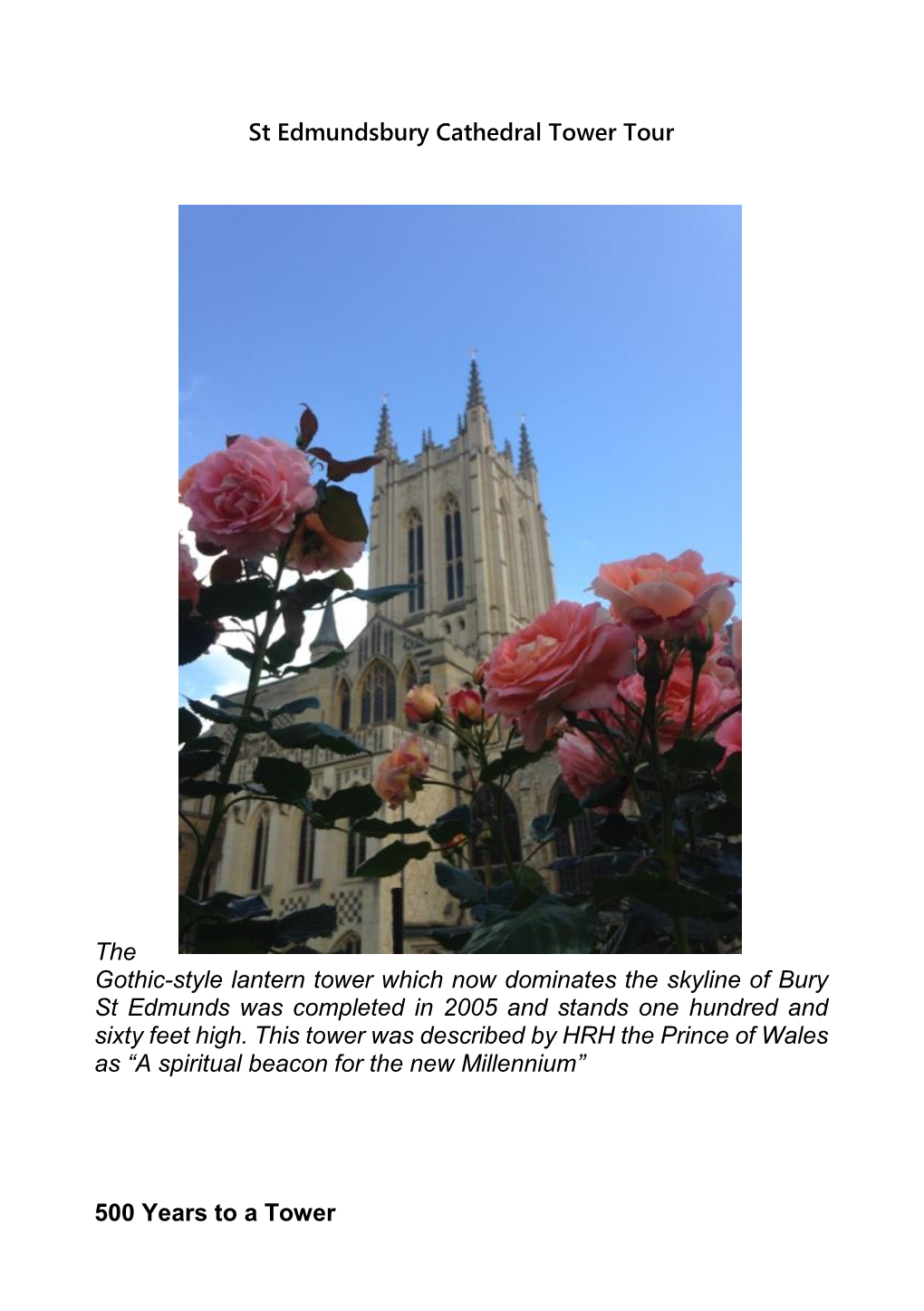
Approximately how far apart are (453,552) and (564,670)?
30.6 meters

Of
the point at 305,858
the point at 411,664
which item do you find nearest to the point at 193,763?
the point at 305,858

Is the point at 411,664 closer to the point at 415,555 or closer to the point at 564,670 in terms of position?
the point at 415,555

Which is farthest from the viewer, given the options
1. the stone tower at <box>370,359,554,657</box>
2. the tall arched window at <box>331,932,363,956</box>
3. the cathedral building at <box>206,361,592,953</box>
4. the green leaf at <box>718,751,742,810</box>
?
the stone tower at <box>370,359,554,657</box>

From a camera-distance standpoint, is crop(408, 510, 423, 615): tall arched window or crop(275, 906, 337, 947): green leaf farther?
crop(408, 510, 423, 615): tall arched window

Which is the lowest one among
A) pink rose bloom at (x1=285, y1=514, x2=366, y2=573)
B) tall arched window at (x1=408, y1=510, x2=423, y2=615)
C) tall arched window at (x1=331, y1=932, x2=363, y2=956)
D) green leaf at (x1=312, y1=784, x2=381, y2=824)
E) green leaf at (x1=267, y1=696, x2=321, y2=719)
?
tall arched window at (x1=331, y1=932, x2=363, y2=956)

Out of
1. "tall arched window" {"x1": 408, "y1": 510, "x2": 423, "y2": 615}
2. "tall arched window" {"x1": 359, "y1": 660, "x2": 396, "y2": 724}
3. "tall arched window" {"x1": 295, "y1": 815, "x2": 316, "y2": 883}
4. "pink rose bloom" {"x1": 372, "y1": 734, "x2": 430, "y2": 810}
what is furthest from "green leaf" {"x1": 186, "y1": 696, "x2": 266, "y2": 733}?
"tall arched window" {"x1": 408, "y1": 510, "x2": 423, "y2": 615}

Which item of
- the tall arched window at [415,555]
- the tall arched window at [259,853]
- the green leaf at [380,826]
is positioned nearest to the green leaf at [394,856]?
the green leaf at [380,826]

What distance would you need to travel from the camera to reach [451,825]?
172cm

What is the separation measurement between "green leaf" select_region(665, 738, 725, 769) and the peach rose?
0.75 meters

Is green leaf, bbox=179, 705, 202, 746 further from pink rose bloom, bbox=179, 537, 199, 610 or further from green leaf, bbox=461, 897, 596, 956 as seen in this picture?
green leaf, bbox=461, 897, 596, 956

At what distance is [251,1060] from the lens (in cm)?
141

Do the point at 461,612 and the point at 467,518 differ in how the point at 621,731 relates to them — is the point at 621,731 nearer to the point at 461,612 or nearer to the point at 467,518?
the point at 461,612

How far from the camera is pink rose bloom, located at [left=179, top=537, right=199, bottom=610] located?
4.78ft

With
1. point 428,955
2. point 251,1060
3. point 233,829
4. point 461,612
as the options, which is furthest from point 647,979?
point 461,612
